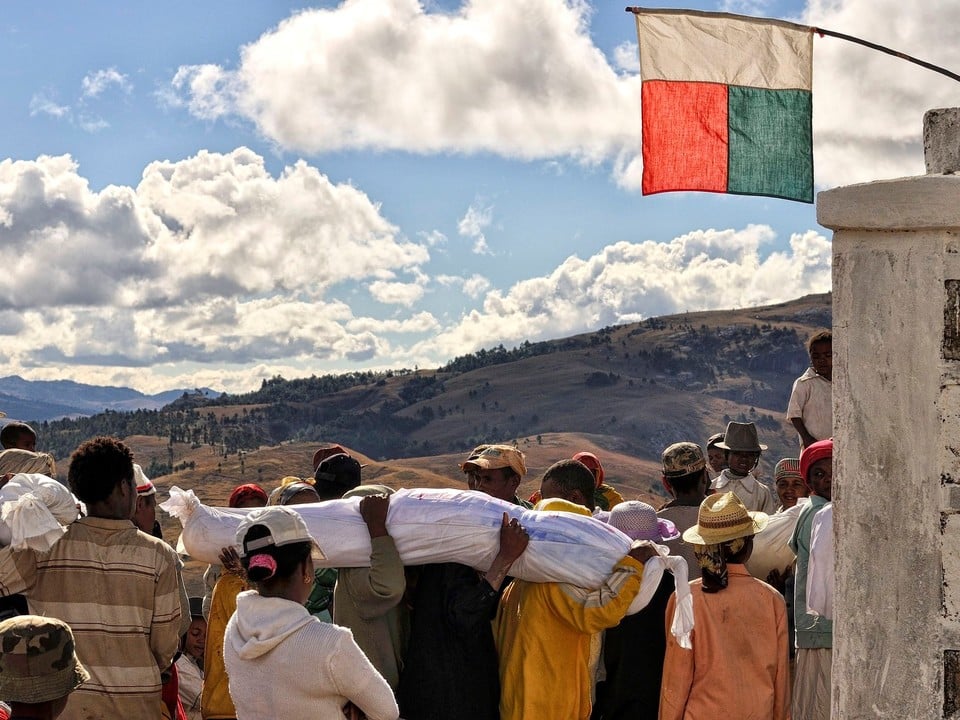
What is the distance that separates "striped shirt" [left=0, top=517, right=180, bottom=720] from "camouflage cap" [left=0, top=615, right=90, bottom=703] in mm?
864

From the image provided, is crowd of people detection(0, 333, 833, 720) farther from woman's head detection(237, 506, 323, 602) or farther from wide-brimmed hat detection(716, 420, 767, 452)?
wide-brimmed hat detection(716, 420, 767, 452)

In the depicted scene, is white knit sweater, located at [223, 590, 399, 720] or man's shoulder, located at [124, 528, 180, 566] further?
man's shoulder, located at [124, 528, 180, 566]

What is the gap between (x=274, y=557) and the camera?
11.8 feet

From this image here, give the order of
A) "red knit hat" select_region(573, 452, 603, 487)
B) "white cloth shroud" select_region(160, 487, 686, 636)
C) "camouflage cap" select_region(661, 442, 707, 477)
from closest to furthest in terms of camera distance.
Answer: "white cloth shroud" select_region(160, 487, 686, 636) < "camouflage cap" select_region(661, 442, 707, 477) < "red knit hat" select_region(573, 452, 603, 487)

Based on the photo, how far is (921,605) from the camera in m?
4.35

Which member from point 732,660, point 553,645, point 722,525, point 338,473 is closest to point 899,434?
point 722,525

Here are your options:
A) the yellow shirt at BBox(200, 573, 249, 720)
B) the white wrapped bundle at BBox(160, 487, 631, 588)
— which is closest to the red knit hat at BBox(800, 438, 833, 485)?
the white wrapped bundle at BBox(160, 487, 631, 588)

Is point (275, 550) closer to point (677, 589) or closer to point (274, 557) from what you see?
point (274, 557)

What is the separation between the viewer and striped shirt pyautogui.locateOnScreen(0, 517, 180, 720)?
4.37m

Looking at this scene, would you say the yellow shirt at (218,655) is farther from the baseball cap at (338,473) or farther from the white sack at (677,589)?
the white sack at (677,589)

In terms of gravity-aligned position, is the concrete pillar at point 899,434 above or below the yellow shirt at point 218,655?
above

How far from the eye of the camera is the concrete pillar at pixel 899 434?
431cm

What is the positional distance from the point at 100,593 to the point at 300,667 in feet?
3.95

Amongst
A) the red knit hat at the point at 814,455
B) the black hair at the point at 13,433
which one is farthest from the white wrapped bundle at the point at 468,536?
the black hair at the point at 13,433
